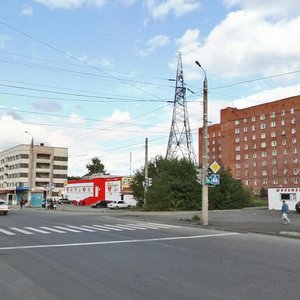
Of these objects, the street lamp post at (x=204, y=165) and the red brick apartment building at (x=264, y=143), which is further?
the red brick apartment building at (x=264, y=143)

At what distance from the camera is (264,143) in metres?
118

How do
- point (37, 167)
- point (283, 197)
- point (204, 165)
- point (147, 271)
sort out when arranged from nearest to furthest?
1. point (147, 271)
2. point (204, 165)
3. point (283, 197)
4. point (37, 167)

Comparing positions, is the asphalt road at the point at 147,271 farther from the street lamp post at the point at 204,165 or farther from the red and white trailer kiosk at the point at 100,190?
the red and white trailer kiosk at the point at 100,190

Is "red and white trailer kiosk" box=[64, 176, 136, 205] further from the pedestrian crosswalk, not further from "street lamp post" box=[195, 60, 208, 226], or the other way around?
the pedestrian crosswalk

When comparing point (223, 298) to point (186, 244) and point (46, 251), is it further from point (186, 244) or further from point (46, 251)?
point (186, 244)

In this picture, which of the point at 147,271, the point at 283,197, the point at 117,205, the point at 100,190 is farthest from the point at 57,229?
the point at 100,190

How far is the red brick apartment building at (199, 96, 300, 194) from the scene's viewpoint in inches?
4345

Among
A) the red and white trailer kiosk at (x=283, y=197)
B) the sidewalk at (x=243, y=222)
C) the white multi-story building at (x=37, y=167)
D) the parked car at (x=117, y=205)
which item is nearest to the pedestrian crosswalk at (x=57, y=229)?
the sidewalk at (x=243, y=222)

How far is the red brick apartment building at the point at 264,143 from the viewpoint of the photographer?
110 meters

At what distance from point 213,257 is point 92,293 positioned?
5.15 meters

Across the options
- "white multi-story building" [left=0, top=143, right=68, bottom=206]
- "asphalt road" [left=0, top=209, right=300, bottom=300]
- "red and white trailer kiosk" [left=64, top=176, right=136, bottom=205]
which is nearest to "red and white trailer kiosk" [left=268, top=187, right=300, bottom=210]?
"red and white trailer kiosk" [left=64, top=176, right=136, bottom=205]

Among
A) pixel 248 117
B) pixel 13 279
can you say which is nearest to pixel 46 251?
pixel 13 279

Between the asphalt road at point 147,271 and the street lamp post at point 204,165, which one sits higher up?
the street lamp post at point 204,165

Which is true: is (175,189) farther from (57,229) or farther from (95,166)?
(95,166)
